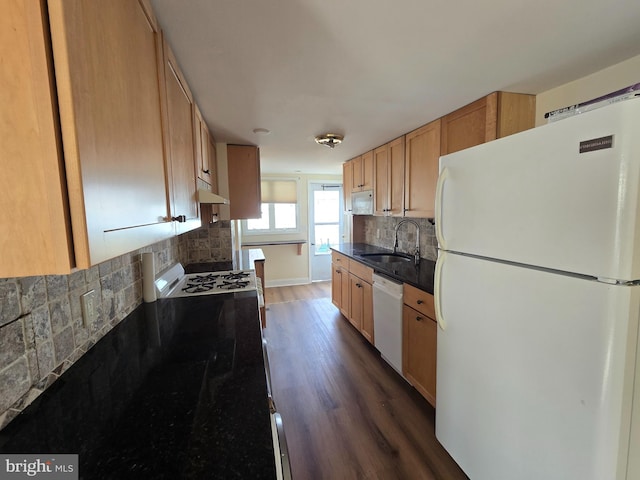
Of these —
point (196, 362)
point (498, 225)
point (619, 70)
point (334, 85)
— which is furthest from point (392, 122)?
point (196, 362)

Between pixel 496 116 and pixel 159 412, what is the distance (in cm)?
225

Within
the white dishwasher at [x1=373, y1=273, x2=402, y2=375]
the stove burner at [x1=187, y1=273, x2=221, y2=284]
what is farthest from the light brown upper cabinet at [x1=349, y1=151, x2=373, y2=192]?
the stove burner at [x1=187, y1=273, x2=221, y2=284]

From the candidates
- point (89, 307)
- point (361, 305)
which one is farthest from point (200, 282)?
point (361, 305)

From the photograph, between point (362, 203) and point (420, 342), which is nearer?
point (420, 342)

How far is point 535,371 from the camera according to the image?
101 centimetres

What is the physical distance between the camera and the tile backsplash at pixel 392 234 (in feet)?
8.89

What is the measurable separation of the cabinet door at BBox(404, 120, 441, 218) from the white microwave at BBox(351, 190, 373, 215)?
2.39 ft

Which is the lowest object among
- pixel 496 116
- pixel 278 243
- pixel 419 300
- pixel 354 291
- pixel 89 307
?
pixel 354 291

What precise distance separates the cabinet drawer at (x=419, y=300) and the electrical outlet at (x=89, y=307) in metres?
1.82

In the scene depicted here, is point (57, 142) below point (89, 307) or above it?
above

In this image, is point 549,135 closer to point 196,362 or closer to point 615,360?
A: point 615,360

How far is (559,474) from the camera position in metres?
0.96

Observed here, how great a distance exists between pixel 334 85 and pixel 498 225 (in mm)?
1204

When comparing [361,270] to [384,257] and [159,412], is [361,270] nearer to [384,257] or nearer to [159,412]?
[384,257]
